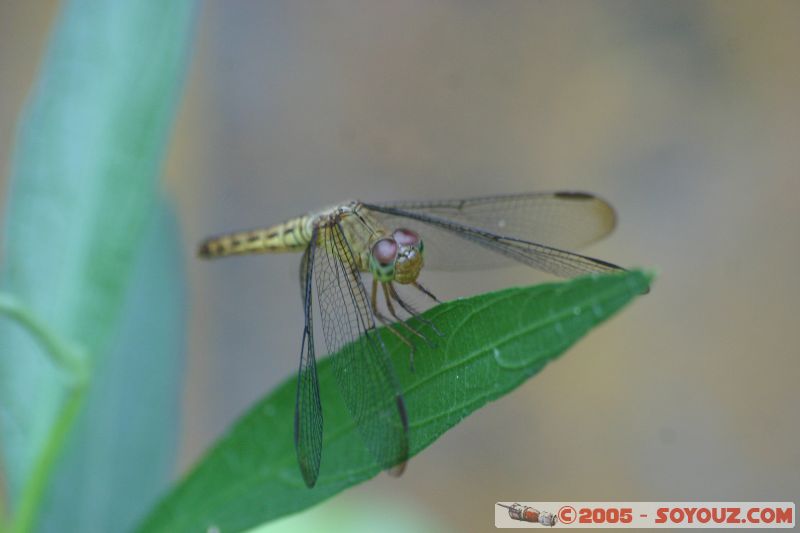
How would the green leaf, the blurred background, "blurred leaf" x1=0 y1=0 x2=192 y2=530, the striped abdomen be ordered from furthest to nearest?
the blurred background, the striped abdomen, "blurred leaf" x1=0 y1=0 x2=192 y2=530, the green leaf

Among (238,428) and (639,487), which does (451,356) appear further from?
(639,487)

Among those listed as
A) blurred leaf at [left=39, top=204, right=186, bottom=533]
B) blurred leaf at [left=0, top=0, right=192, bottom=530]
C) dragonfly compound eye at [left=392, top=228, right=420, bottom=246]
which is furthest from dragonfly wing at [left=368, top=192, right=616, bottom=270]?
blurred leaf at [left=0, top=0, right=192, bottom=530]

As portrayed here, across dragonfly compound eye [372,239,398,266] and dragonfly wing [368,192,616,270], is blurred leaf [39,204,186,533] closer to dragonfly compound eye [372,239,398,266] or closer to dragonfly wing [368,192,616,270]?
dragonfly compound eye [372,239,398,266]

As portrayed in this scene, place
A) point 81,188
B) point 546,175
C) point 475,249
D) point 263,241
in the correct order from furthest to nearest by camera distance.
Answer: point 546,175 → point 263,241 → point 475,249 → point 81,188

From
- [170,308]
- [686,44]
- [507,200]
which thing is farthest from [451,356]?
[686,44]

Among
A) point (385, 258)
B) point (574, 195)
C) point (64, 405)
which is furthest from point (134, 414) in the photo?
point (574, 195)

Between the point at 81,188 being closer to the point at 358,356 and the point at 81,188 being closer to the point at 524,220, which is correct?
the point at 358,356
